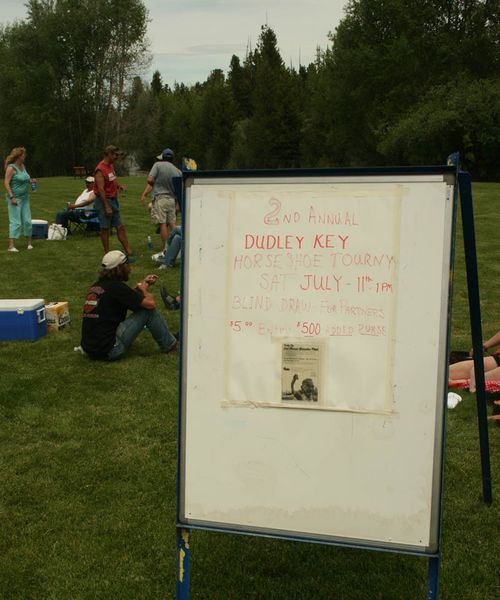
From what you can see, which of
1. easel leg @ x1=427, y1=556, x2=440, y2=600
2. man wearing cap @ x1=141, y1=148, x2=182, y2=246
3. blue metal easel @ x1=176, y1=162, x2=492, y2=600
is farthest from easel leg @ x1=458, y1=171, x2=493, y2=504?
man wearing cap @ x1=141, y1=148, x2=182, y2=246

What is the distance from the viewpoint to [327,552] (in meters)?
4.12

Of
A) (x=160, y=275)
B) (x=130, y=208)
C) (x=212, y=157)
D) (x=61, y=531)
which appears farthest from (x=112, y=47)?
(x=61, y=531)

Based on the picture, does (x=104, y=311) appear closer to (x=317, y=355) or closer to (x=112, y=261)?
(x=112, y=261)

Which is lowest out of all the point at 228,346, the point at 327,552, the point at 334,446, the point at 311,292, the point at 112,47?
the point at 327,552

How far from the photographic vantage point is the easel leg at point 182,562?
10.7 ft

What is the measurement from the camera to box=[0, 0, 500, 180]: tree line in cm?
4544

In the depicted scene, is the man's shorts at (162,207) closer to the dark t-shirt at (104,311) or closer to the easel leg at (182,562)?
the dark t-shirt at (104,311)

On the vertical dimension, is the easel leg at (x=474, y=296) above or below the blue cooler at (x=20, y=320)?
above

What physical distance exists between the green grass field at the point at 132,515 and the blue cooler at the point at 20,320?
0.68m

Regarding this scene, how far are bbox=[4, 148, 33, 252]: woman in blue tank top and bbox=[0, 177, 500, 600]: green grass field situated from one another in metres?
6.46

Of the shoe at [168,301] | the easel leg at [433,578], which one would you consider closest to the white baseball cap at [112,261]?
the shoe at [168,301]

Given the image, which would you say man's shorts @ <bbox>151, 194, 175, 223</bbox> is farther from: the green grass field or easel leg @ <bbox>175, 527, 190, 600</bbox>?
easel leg @ <bbox>175, 527, 190, 600</bbox>

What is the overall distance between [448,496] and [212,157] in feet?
267

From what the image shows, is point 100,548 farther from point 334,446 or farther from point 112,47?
point 112,47
